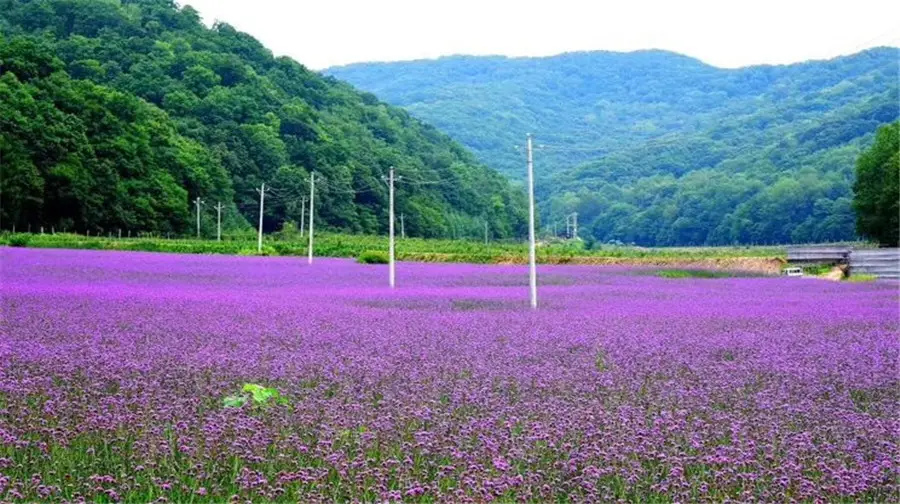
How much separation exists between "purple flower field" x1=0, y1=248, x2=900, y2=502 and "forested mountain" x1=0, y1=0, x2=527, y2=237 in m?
47.8

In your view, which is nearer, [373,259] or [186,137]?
[373,259]

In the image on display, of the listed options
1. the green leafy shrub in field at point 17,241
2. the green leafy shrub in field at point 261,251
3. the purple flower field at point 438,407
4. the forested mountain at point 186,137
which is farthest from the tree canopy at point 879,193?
the forested mountain at point 186,137

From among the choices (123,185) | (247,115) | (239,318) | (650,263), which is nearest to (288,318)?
(239,318)

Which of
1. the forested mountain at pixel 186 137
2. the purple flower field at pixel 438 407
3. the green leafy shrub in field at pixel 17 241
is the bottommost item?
the purple flower field at pixel 438 407

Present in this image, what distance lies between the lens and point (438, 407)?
7184 millimetres

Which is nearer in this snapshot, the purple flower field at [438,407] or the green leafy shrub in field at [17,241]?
the purple flower field at [438,407]

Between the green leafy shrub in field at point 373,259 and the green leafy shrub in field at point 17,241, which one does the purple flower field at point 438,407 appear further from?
the green leafy shrub in field at point 17,241

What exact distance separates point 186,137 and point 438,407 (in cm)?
8205

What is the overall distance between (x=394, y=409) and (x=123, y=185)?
63.0 meters

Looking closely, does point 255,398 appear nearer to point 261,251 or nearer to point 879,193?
point 261,251

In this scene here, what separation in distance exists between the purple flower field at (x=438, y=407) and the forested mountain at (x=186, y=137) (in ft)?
157

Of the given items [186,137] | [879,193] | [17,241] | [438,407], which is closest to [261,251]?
[17,241]

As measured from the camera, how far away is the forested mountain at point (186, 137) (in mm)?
61906

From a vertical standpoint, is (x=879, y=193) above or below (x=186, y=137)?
below
